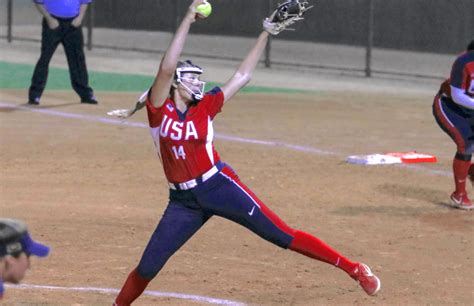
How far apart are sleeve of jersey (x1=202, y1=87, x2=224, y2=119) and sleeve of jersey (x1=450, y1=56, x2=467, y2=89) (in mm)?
4636

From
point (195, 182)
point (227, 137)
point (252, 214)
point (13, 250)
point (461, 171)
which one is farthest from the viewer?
point (227, 137)

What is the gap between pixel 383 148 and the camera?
17.0 metres

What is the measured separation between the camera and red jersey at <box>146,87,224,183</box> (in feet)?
27.6

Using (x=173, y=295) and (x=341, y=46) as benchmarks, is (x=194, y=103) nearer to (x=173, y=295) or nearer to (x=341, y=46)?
(x=173, y=295)

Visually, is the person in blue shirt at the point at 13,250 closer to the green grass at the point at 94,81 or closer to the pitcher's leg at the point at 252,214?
the pitcher's leg at the point at 252,214

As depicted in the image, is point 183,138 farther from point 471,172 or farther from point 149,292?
point 471,172

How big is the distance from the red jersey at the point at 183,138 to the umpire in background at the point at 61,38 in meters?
11.3

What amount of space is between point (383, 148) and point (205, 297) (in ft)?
26.1

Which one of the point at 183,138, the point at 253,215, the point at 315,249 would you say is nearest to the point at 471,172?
the point at 315,249

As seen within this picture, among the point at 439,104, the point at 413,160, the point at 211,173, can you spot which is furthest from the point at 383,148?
the point at 211,173

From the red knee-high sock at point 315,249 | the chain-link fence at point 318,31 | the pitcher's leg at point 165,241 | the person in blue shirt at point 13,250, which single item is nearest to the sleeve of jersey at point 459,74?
the red knee-high sock at point 315,249

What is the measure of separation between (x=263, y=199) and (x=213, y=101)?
483 cm

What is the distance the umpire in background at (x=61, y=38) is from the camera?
19516 mm

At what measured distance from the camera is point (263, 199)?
13.4 metres
